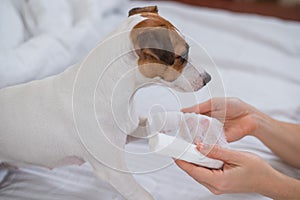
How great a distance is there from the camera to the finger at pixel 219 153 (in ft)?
2.34

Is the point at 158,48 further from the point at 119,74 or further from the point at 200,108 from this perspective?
the point at 200,108

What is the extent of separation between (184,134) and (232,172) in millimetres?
109

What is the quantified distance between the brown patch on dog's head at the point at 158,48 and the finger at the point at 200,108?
119 mm

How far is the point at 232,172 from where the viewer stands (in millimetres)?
724

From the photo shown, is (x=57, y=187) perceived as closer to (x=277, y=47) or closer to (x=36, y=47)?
(x=36, y=47)

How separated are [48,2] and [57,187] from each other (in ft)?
1.96

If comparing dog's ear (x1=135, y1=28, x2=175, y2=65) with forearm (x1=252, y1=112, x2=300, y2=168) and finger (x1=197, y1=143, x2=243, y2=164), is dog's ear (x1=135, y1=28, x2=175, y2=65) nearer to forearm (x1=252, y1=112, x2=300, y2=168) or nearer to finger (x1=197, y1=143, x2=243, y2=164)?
finger (x1=197, y1=143, x2=243, y2=164)

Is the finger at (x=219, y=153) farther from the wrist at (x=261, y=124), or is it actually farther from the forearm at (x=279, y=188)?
the wrist at (x=261, y=124)

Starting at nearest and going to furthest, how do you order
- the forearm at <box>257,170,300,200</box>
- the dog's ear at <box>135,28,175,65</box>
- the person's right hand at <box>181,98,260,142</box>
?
1. the dog's ear at <box>135,28,175,65</box>
2. the forearm at <box>257,170,300,200</box>
3. the person's right hand at <box>181,98,260,142</box>

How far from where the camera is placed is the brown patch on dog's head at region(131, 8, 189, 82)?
632mm

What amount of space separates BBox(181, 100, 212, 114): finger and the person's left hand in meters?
0.09

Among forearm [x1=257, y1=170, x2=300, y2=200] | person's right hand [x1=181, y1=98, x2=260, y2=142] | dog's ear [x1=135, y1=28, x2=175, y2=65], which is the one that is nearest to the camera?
dog's ear [x1=135, y1=28, x2=175, y2=65]

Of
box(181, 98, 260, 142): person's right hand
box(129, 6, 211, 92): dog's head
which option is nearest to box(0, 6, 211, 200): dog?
box(129, 6, 211, 92): dog's head

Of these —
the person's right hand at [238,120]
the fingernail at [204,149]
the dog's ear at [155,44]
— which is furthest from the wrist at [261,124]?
the dog's ear at [155,44]
